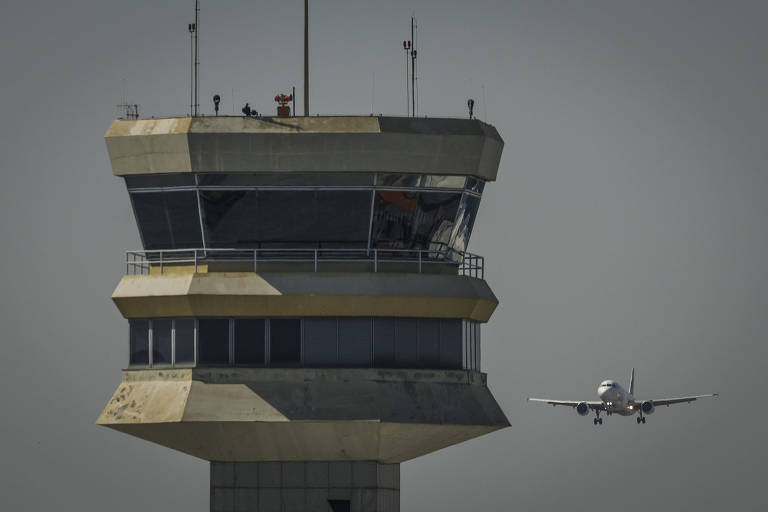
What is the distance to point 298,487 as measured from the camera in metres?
66.6

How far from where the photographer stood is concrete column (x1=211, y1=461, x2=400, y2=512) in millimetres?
66500

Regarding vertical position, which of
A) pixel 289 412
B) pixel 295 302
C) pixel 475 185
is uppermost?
pixel 475 185

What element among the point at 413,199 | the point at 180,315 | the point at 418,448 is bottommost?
the point at 418,448

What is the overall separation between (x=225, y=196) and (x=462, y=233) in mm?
9223

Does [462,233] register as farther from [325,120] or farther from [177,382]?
[177,382]

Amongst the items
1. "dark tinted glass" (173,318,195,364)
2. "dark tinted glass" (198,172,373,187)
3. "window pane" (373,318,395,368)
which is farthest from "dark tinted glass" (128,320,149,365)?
"window pane" (373,318,395,368)

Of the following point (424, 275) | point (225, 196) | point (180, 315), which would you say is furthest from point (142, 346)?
point (424, 275)

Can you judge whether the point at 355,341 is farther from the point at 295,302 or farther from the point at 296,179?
the point at 296,179

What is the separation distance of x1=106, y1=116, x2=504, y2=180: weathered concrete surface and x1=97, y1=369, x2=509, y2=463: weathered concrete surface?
704cm

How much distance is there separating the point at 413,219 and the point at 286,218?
4.54 metres

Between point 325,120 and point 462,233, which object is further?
point 462,233

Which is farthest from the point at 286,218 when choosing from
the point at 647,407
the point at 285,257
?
the point at 647,407

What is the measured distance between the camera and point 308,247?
218ft

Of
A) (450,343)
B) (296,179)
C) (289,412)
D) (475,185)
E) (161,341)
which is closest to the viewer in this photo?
(289,412)
